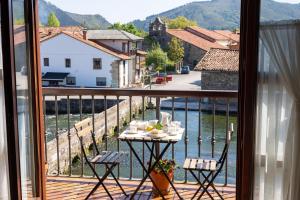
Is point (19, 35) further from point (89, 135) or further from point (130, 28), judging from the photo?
point (89, 135)

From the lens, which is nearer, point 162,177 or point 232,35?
point 232,35

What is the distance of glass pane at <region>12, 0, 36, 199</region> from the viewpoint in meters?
2.63

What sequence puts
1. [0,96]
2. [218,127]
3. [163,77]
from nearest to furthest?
[0,96] < [163,77] < [218,127]

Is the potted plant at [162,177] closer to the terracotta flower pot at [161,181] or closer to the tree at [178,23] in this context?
the terracotta flower pot at [161,181]

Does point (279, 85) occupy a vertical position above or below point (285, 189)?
above

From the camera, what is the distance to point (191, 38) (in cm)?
523

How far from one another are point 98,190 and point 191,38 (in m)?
2.61

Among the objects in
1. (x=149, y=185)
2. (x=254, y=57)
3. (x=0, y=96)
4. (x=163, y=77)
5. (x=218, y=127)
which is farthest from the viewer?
(x=218, y=127)

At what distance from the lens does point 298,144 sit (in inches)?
96.3

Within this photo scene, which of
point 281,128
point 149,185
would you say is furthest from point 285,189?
point 149,185

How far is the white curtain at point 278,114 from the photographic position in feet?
7.84

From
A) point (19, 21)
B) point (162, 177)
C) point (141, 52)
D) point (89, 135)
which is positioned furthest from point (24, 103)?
point (89, 135)

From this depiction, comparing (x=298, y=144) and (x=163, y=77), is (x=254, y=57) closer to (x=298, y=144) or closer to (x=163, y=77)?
(x=298, y=144)

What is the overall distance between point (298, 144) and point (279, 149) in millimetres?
136
